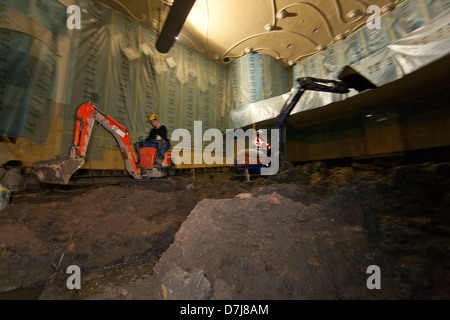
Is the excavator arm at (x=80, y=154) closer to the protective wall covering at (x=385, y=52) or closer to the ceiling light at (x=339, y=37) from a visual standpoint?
the protective wall covering at (x=385, y=52)

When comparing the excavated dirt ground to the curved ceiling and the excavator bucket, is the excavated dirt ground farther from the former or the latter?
the curved ceiling

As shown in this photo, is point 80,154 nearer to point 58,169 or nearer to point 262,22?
point 58,169

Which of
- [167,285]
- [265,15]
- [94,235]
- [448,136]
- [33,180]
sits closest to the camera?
[167,285]

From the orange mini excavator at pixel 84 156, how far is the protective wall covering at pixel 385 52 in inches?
141

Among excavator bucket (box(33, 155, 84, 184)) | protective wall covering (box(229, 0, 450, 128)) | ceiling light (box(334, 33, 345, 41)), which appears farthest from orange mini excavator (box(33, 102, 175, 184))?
ceiling light (box(334, 33, 345, 41))

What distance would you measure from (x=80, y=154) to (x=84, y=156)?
0.20 ft

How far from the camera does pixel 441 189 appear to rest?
1.45 metres

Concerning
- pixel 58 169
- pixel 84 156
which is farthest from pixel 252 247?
pixel 84 156

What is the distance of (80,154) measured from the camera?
2.83m

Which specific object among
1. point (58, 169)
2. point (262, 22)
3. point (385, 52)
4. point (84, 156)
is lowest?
point (58, 169)
